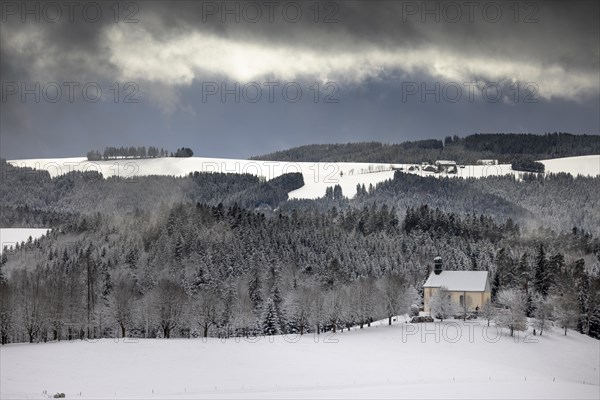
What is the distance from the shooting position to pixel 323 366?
90250 millimetres

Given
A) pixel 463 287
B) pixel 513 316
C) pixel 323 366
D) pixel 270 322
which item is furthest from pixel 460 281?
pixel 323 366

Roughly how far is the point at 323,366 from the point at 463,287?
56.4 meters

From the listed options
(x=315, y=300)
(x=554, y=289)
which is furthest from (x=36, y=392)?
(x=554, y=289)

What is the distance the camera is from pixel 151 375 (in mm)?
83500

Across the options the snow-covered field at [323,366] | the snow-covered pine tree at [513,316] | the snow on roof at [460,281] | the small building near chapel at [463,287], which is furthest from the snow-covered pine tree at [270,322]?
the snow on roof at [460,281]

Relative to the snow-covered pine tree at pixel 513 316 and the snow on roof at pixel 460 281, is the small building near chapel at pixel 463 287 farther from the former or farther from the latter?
the snow-covered pine tree at pixel 513 316

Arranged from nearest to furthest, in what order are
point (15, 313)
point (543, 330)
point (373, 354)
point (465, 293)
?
1. point (373, 354)
2. point (15, 313)
3. point (543, 330)
4. point (465, 293)

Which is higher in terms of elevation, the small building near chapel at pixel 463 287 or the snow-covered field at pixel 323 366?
the small building near chapel at pixel 463 287

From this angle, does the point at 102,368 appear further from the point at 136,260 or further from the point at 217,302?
the point at 136,260

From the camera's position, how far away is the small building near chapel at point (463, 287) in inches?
5443

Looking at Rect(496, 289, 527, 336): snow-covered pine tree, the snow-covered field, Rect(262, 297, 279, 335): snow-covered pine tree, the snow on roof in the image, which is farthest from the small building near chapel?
Rect(262, 297, 279, 335): snow-covered pine tree

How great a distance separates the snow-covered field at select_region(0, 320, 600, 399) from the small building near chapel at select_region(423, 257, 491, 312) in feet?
62.2

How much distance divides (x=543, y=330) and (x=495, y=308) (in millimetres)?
8495

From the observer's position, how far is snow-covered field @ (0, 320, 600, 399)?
76.2m
